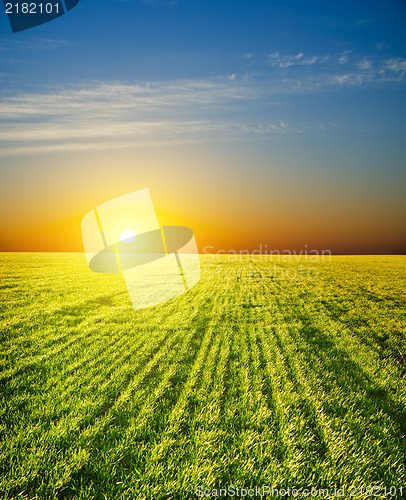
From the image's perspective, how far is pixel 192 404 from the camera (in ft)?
17.6

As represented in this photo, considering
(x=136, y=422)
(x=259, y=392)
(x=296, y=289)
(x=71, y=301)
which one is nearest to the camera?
(x=136, y=422)

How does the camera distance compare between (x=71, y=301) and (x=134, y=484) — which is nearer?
(x=134, y=484)

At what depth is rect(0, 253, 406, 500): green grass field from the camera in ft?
11.9

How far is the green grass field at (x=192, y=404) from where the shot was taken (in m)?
3.62

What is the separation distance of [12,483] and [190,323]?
313 inches

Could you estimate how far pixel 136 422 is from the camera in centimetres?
463

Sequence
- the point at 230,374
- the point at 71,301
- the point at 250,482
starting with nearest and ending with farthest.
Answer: the point at 250,482 → the point at 230,374 → the point at 71,301

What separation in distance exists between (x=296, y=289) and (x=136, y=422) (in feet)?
55.8

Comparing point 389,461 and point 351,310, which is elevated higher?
point 389,461

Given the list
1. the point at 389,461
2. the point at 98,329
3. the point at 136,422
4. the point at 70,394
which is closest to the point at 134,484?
the point at 136,422

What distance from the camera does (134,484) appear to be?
11.4 ft

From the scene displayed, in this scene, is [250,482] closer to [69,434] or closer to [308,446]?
[308,446]

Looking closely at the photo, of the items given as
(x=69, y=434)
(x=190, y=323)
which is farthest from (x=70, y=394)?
(x=190, y=323)

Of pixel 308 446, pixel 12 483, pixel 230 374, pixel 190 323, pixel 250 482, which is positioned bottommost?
pixel 190 323
